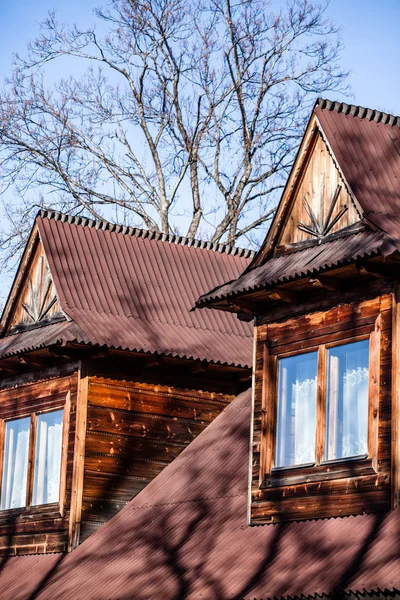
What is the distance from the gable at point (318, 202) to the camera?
54.7 feet

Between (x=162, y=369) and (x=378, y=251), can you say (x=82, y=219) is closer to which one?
(x=162, y=369)

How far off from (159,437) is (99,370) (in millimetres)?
1591

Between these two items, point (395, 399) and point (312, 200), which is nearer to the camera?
point (395, 399)

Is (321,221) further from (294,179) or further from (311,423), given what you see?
(311,423)

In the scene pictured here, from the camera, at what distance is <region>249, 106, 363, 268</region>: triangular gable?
658 inches

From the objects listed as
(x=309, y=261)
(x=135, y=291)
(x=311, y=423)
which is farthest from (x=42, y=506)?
(x=309, y=261)

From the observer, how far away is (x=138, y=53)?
36625 mm

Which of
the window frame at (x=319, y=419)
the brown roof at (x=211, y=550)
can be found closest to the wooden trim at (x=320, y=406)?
the window frame at (x=319, y=419)

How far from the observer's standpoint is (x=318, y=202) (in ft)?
56.2

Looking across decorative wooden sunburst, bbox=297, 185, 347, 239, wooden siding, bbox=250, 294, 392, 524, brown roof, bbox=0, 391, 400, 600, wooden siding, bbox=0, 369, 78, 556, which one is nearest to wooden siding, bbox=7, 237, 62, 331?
wooden siding, bbox=0, 369, 78, 556

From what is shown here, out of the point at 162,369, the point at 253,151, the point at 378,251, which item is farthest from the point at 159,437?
the point at 253,151

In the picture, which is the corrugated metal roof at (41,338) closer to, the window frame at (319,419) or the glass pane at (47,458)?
the glass pane at (47,458)

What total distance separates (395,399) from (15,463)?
353 inches

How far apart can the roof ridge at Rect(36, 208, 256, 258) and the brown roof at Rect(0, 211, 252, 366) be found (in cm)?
2
